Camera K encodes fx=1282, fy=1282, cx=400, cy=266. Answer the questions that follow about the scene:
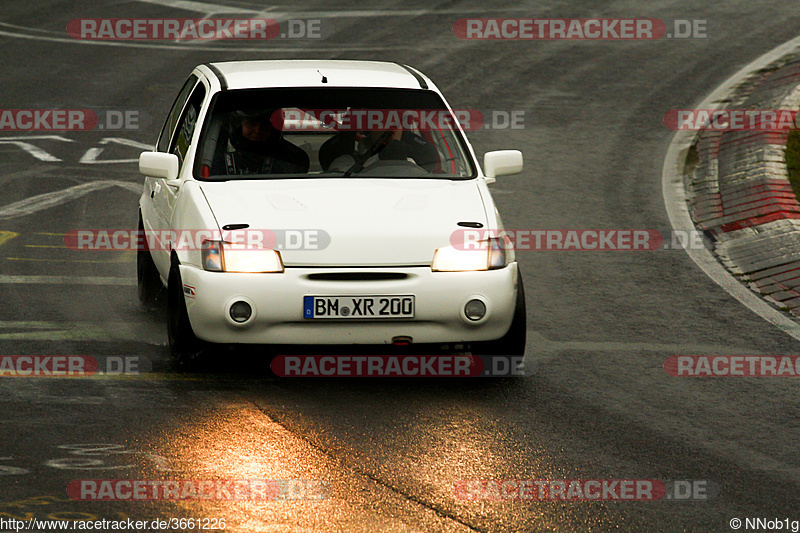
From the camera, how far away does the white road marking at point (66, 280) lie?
9.85 meters

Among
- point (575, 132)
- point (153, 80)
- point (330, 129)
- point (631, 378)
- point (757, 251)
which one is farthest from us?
point (153, 80)

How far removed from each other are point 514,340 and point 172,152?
3016 millimetres

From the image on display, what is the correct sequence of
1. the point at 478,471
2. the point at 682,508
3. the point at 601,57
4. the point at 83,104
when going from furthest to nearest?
the point at 601,57
the point at 83,104
the point at 478,471
the point at 682,508

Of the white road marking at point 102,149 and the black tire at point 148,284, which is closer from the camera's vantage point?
the black tire at point 148,284

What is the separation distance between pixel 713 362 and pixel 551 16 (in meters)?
17.2

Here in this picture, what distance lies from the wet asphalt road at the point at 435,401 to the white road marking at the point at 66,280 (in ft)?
0.11

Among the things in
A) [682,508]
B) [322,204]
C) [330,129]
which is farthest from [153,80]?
[682,508]

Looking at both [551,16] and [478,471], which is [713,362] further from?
[551,16]

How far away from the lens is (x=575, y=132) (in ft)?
54.4
